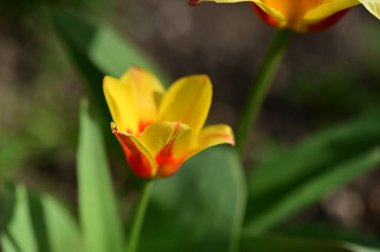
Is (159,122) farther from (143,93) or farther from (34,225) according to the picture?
(34,225)

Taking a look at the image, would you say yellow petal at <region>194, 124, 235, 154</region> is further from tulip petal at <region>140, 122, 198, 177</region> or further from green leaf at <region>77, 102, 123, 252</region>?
green leaf at <region>77, 102, 123, 252</region>

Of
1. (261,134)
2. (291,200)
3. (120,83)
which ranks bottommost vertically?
(261,134)

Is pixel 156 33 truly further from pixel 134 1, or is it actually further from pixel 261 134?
pixel 261 134

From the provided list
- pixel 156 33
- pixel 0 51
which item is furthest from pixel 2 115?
pixel 156 33

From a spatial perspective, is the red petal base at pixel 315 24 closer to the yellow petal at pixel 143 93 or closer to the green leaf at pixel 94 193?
the yellow petal at pixel 143 93

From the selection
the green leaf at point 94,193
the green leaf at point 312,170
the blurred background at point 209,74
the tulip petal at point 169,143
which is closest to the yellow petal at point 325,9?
the tulip petal at point 169,143
